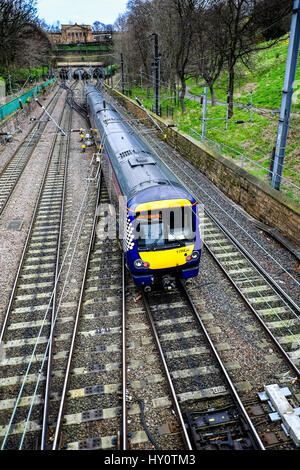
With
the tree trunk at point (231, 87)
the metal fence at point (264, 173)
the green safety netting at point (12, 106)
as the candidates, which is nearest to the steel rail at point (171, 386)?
the metal fence at point (264, 173)

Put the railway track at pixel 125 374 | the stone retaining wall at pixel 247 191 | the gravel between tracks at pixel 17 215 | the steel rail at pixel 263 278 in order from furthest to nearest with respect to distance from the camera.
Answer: the stone retaining wall at pixel 247 191 → the gravel between tracks at pixel 17 215 → the steel rail at pixel 263 278 → the railway track at pixel 125 374

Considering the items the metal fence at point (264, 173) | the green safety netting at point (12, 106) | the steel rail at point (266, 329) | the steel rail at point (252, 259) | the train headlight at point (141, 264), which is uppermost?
the green safety netting at point (12, 106)

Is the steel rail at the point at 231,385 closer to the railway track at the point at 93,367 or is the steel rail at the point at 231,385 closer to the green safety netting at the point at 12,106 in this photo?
the railway track at the point at 93,367

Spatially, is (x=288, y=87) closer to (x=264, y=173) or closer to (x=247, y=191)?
(x=247, y=191)

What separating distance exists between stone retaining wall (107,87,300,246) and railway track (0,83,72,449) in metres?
7.61

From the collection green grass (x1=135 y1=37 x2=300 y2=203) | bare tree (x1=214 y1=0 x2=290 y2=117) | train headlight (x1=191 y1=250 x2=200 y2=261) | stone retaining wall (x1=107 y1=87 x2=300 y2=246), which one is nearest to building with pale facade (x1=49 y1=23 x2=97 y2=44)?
green grass (x1=135 y1=37 x2=300 y2=203)

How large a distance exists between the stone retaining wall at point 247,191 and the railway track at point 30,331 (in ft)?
25.0

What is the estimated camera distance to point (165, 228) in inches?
320

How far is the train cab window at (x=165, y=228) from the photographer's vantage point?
26.3 ft

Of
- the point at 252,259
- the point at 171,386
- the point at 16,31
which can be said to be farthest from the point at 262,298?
the point at 16,31

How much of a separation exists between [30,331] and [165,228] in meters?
4.15

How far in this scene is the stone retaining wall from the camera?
1123 cm

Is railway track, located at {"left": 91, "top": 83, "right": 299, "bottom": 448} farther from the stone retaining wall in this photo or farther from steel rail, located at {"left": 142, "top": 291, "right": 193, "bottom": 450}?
the stone retaining wall
